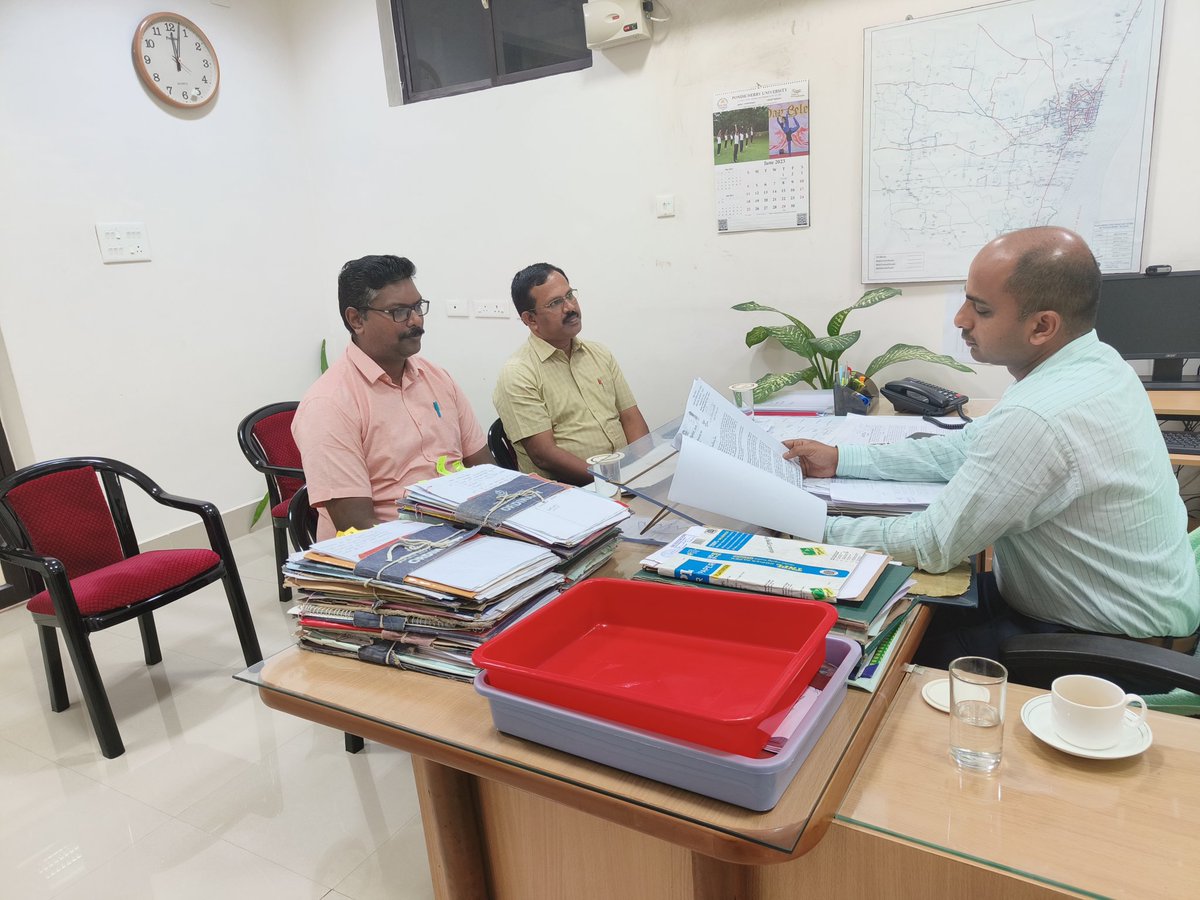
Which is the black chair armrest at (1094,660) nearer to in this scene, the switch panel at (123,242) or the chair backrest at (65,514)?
the chair backrest at (65,514)

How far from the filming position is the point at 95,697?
2215 millimetres

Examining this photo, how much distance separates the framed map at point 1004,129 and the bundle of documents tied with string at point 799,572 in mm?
2199

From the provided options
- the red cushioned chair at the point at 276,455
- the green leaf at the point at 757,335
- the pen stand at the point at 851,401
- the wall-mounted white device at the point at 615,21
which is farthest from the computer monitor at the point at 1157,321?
the red cushioned chair at the point at 276,455

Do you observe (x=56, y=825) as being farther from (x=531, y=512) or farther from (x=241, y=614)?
(x=531, y=512)

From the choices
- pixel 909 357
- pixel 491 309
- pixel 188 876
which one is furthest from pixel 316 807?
pixel 491 309

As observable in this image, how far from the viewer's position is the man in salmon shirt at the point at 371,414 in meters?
1.98

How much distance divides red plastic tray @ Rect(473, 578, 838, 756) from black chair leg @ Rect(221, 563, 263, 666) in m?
1.92

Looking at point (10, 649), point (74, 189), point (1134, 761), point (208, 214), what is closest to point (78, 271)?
point (74, 189)

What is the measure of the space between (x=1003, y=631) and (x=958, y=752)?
2.12ft

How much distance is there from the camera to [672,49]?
130 inches

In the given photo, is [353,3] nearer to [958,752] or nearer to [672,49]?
[672,49]

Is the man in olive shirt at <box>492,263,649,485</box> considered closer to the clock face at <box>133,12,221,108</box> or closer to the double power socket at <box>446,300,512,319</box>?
the double power socket at <box>446,300,512,319</box>

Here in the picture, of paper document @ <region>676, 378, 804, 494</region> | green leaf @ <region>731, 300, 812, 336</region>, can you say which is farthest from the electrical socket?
paper document @ <region>676, 378, 804, 494</region>

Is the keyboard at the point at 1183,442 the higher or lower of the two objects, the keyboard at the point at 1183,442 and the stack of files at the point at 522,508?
the lower
